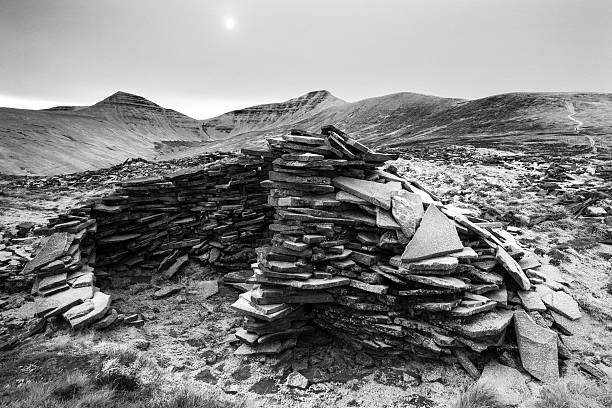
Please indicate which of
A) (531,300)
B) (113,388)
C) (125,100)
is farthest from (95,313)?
(125,100)

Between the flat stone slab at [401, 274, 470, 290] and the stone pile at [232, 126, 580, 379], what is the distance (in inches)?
0.7

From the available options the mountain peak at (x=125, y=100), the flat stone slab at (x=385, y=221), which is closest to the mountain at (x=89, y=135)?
the mountain peak at (x=125, y=100)

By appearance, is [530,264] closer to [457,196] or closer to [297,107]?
[457,196]

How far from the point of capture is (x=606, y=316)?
6754mm

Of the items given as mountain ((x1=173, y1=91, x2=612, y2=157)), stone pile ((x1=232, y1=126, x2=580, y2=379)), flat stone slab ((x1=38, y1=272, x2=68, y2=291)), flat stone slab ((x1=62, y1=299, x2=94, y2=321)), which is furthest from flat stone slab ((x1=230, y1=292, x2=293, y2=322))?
mountain ((x1=173, y1=91, x2=612, y2=157))

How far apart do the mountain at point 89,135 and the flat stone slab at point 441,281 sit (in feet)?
142

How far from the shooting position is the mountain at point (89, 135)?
1686 inches

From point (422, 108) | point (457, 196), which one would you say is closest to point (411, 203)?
point (457, 196)

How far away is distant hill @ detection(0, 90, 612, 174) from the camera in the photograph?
1711 inches

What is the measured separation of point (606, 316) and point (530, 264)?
5.59 feet

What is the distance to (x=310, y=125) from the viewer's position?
105m

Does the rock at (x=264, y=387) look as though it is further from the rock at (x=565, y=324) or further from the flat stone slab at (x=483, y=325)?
the rock at (x=565, y=324)

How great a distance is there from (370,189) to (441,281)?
8.25 feet

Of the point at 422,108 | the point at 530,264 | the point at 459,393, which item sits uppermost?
the point at 422,108
